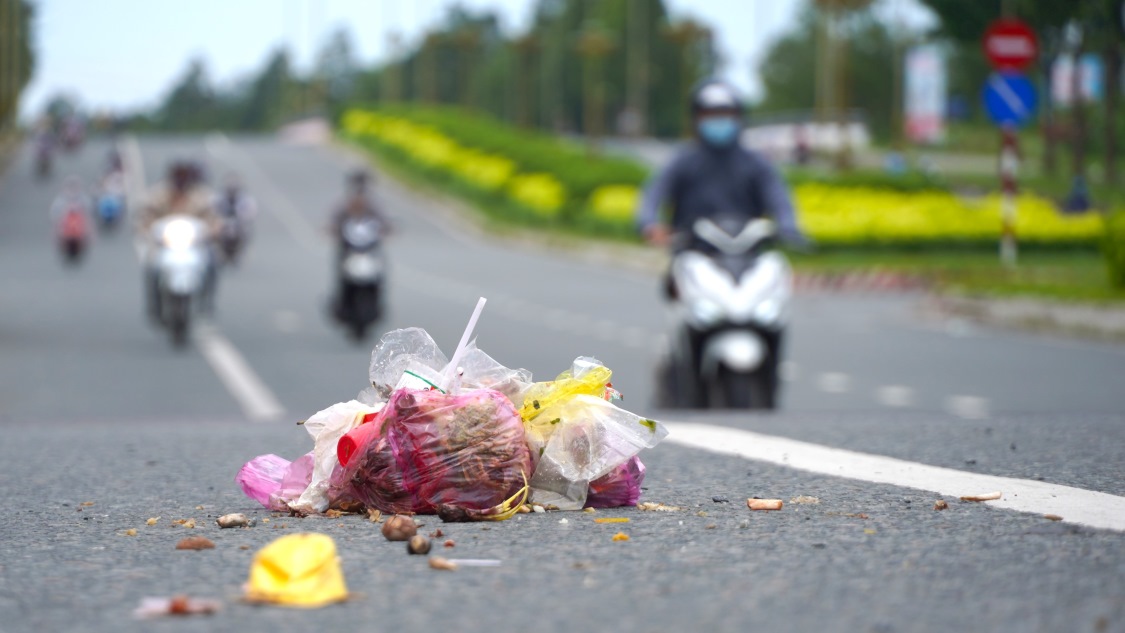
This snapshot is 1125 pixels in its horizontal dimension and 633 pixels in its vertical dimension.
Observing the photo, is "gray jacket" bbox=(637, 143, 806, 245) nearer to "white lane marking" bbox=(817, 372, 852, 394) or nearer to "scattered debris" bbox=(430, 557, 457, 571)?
"white lane marking" bbox=(817, 372, 852, 394)

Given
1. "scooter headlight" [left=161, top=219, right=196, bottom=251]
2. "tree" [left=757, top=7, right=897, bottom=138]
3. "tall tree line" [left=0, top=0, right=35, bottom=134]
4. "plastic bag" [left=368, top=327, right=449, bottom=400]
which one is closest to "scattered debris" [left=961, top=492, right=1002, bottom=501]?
"plastic bag" [left=368, top=327, right=449, bottom=400]

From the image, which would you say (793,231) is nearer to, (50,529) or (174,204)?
(50,529)

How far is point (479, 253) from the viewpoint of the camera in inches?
1805

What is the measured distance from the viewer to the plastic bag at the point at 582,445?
5.12m

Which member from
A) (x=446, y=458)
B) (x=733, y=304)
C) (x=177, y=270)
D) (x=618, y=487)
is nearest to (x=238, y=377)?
(x=177, y=270)

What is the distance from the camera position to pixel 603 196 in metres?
48.6

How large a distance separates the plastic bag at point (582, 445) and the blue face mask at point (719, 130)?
18.8ft

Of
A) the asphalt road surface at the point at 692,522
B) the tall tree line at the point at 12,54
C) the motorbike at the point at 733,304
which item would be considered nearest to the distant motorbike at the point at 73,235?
the tall tree line at the point at 12,54

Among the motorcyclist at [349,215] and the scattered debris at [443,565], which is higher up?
the scattered debris at [443,565]

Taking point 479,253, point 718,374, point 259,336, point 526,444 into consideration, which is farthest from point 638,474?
point 479,253

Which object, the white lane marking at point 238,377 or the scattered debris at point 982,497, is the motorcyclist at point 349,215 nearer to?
the white lane marking at point 238,377

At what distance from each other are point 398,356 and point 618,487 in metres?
0.68

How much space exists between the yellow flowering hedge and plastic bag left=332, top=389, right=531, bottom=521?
55.9 ft

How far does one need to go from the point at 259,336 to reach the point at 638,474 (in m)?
16.9
